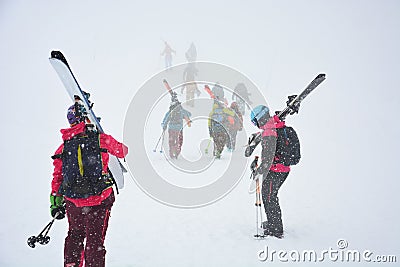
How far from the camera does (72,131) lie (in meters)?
3.01

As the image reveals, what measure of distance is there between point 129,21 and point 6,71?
2506 centimetres

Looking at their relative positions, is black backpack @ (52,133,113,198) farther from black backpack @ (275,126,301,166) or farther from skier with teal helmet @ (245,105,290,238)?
black backpack @ (275,126,301,166)

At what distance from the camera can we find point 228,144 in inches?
426

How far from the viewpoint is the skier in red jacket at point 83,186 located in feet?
9.62

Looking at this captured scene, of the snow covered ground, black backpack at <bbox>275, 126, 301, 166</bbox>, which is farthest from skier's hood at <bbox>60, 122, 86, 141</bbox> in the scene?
black backpack at <bbox>275, 126, 301, 166</bbox>

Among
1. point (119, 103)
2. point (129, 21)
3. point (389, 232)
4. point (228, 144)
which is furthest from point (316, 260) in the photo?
point (129, 21)

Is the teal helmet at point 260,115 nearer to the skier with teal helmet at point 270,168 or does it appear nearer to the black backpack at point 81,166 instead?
the skier with teal helmet at point 270,168

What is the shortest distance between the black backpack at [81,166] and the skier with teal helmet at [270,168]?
252 centimetres

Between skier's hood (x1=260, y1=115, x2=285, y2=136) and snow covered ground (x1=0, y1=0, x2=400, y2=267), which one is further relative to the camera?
snow covered ground (x1=0, y1=0, x2=400, y2=267)

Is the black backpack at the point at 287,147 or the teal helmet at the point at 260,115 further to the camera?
the teal helmet at the point at 260,115

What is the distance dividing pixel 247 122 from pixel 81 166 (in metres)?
12.7

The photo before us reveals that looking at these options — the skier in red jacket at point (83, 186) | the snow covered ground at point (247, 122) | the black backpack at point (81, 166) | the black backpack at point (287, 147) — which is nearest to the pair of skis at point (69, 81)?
the skier in red jacket at point (83, 186)

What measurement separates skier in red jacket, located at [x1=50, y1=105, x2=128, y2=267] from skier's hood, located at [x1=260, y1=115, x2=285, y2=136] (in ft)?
7.31

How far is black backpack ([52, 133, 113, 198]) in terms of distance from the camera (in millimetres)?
2920
